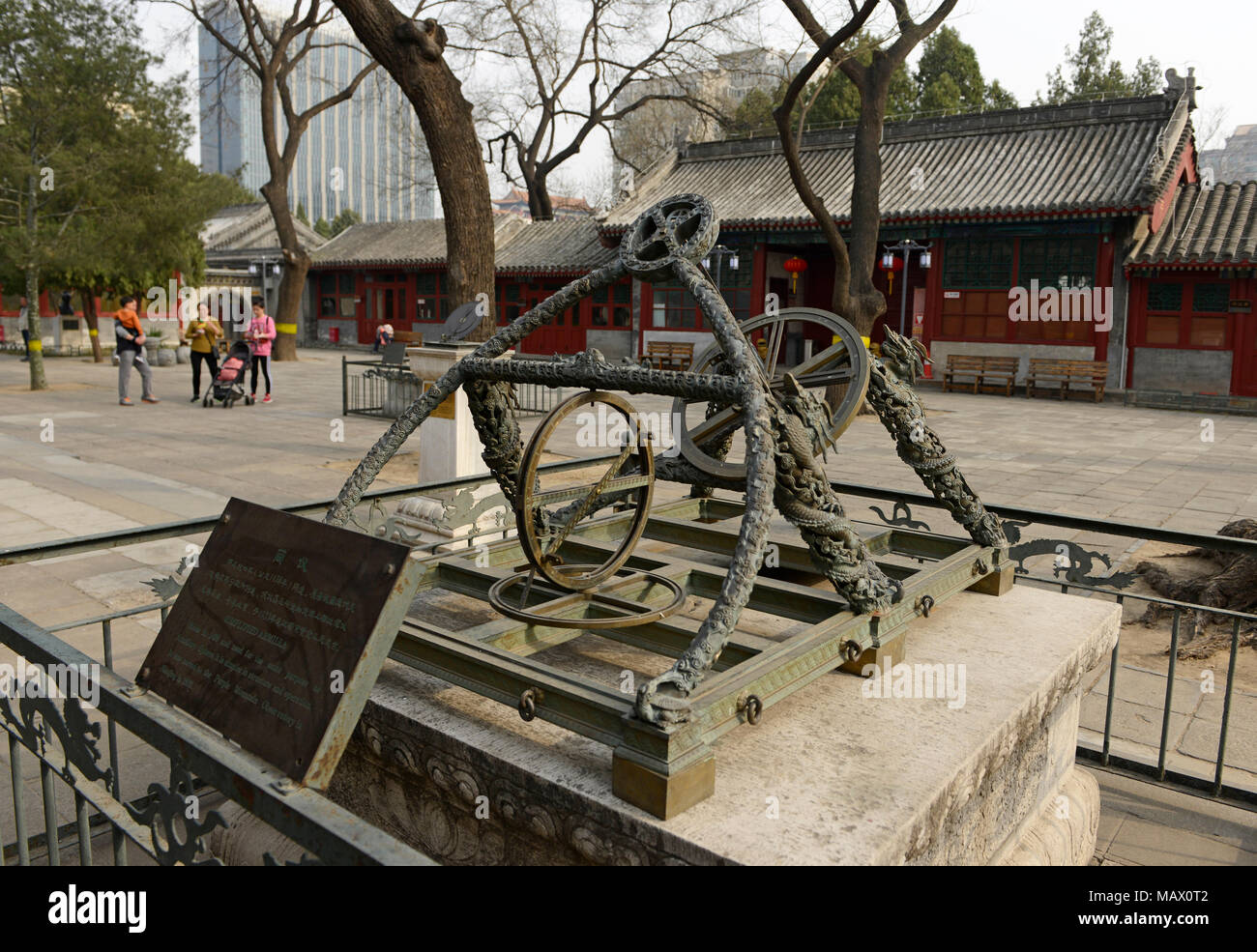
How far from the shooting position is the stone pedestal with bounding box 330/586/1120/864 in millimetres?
1811

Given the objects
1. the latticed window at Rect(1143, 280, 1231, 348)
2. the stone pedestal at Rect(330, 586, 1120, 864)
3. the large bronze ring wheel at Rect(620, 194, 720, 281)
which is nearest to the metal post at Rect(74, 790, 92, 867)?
the stone pedestal at Rect(330, 586, 1120, 864)

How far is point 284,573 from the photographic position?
6.37 feet

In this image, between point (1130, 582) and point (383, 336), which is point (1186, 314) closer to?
point (1130, 582)

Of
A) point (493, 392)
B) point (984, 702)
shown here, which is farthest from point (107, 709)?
point (984, 702)

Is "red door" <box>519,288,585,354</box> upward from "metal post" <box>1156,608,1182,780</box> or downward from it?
upward

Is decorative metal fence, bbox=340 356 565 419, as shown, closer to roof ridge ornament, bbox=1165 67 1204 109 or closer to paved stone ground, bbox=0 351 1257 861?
paved stone ground, bbox=0 351 1257 861

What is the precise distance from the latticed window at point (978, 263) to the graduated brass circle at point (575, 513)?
17.8 meters

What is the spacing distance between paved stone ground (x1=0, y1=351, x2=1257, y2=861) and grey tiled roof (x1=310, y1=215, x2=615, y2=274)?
9.80 metres

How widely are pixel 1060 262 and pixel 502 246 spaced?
15.0 m

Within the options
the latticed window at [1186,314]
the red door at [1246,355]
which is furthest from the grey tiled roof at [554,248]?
the red door at [1246,355]

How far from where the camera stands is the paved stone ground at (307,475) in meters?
4.13

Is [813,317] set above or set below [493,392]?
above
